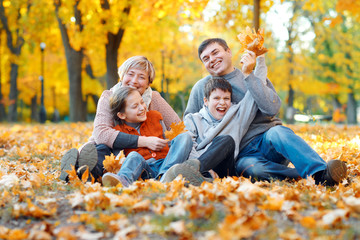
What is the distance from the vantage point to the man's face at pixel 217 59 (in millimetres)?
4145

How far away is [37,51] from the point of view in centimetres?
2145

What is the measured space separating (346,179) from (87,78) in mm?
17529

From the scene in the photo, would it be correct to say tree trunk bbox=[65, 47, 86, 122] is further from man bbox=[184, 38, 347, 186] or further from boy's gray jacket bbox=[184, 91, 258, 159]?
boy's gray jacket bbox=[184, 91, 258, 159]

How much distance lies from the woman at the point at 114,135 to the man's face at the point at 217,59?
634 mm

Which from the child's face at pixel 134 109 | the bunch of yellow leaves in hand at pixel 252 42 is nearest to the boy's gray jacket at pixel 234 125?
the bunch of yellow leaves in hand at pixel 252 42

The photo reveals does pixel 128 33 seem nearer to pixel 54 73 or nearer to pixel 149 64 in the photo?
pixel 54 73

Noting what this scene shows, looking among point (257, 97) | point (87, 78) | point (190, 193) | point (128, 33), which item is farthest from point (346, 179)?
point (87, 78)

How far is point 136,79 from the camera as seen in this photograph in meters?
4.05

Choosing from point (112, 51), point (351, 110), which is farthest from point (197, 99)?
point (351, 110)

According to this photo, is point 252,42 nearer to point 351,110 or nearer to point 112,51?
point 112,51

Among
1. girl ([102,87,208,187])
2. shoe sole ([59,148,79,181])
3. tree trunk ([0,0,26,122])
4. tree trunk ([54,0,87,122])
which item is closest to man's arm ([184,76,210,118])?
girl ([102,87,208,187])

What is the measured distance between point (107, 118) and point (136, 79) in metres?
0.52

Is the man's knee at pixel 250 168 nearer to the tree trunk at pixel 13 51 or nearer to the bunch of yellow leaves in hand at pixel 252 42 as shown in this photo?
the bunch of yellow leaves in hand at pixel 252 42

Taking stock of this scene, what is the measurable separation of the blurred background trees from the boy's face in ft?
7.43
